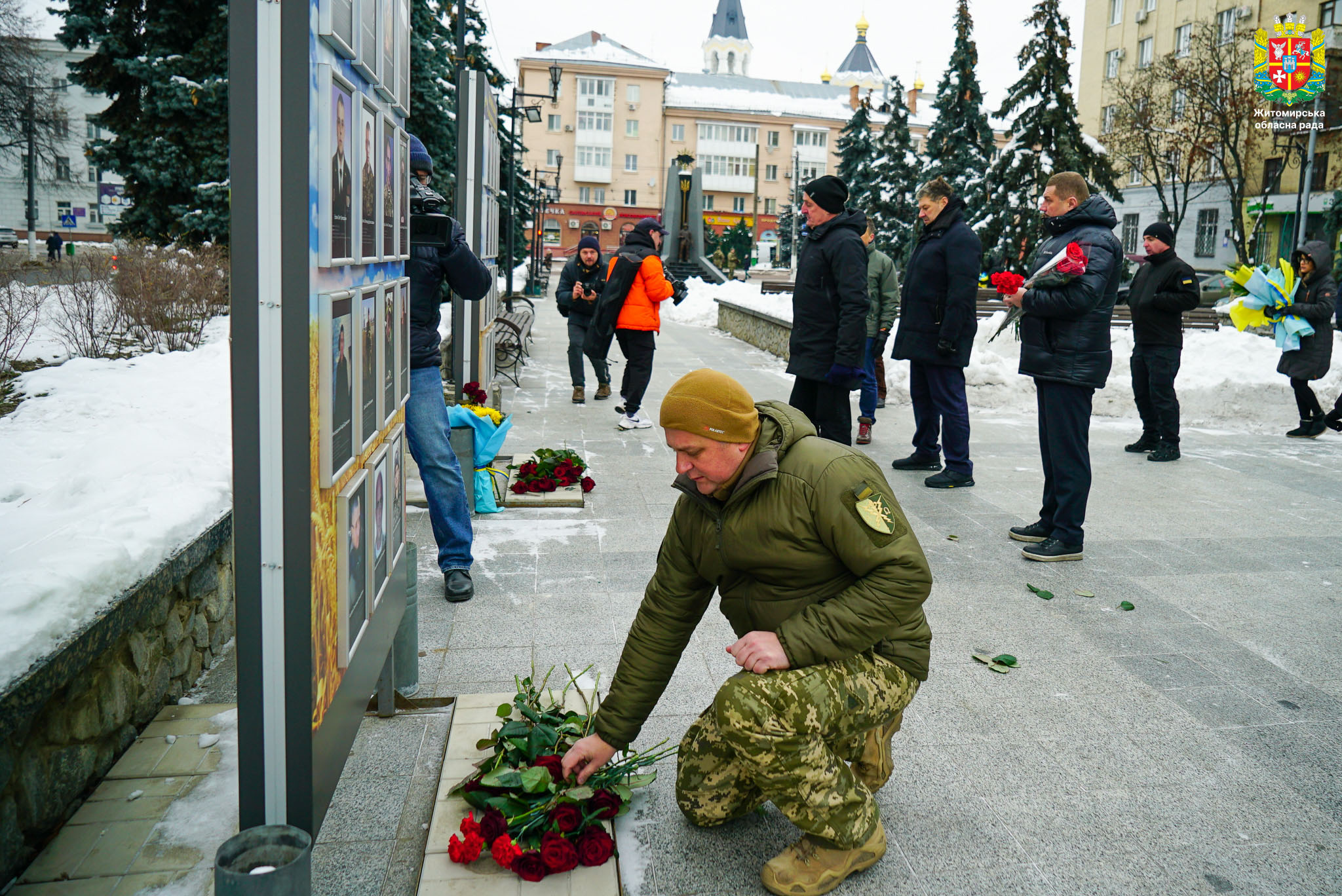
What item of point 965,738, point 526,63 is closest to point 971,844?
point 965,738

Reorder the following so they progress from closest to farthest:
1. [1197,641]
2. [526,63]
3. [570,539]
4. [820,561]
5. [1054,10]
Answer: [820,561] → [1197,641] → [570,539] → [1054,10] → [526,63]

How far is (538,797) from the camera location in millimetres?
2939

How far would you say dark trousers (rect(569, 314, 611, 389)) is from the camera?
1193cm

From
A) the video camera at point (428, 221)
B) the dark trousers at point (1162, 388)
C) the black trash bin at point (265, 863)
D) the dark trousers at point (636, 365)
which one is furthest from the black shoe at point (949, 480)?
the black trash bin at point (265, 863)

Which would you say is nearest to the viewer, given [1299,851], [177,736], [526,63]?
[1299,851]

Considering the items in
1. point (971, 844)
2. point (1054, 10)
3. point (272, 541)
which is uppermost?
point (1054, 10)

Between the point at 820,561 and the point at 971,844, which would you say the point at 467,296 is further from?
the point at 971,844

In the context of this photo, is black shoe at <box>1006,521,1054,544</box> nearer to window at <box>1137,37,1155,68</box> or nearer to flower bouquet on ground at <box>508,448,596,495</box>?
flower bouquet on ground at <box>508,448,596,495</box>

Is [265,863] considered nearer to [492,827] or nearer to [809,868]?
[492,827]

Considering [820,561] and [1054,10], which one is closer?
[820,561]

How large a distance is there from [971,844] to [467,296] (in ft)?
10.4

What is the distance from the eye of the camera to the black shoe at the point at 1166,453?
358 inches

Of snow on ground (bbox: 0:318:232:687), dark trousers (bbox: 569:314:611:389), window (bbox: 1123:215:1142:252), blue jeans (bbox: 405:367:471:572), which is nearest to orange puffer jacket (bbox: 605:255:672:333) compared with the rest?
dark trousers (bbox: 569:314:611:389)

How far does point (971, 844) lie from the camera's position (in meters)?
3.10
